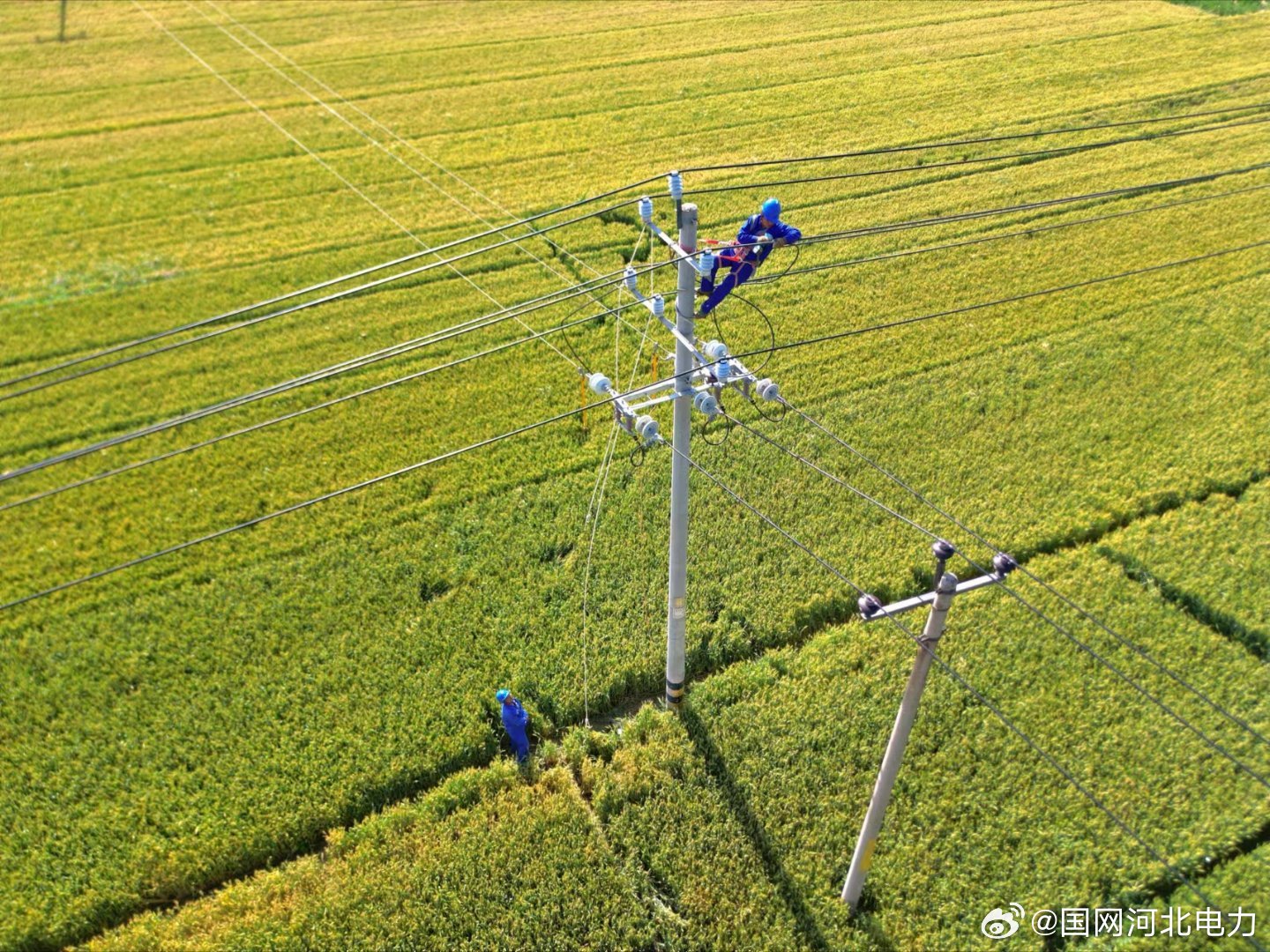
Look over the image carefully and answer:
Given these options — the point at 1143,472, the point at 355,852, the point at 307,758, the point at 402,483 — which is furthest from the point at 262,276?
the point at 1143,472

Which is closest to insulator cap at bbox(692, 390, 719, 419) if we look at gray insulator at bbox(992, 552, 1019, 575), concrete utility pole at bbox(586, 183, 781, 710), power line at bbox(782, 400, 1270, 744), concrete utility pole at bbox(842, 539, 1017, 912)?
concrete utility pole at bbox(586, 183, 781, 710)

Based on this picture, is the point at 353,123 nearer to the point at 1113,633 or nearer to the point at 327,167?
the point at 327,167

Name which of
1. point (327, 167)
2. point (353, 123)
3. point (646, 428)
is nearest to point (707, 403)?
point (646, 428)

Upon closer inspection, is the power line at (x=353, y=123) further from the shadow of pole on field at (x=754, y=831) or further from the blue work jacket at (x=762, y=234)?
the shadow of pole on field at (x=754, y=831)

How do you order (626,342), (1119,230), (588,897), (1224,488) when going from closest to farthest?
(588,897), (1224,488), (626,342), (1119,230)

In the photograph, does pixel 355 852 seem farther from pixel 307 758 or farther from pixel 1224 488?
pixel 1224 488

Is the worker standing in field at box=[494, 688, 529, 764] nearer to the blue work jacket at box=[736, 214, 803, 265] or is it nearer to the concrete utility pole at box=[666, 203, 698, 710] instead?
the concrete utility pole at box=[666, 203, 698, 710]
